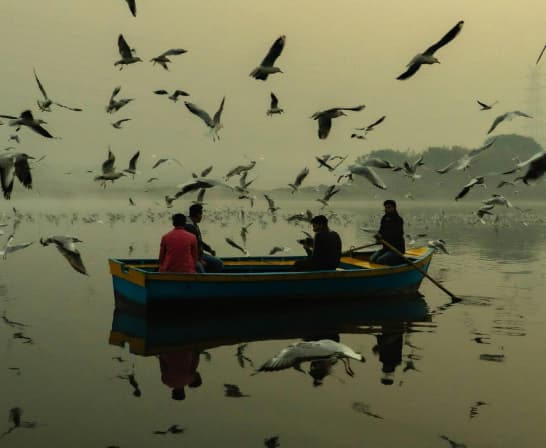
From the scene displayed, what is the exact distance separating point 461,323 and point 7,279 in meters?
13.1

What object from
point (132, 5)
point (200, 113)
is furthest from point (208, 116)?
point (132, 5)

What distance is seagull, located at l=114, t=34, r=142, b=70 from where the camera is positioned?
51.7 feet

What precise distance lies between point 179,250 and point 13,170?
3.78m

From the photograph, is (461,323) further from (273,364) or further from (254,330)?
(273,364)

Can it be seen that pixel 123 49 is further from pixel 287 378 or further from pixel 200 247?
pixel 287 378

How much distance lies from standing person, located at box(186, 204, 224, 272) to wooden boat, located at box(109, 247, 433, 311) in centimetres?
62

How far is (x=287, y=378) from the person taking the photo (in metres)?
9.26

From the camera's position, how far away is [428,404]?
27.3 feet

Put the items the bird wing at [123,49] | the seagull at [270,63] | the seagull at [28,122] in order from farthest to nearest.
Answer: the bird wing at [123,49] → the seagull at [270,63] → the seagull at [28,122]

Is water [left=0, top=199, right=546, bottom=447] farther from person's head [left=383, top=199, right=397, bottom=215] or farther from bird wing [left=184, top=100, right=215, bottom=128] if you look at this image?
bird wing [left=184, top=100, right=215, bottom=128]

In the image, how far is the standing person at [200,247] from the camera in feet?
44.7

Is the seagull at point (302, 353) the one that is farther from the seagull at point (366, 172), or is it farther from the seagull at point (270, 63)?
the seagull at point (270, 63)

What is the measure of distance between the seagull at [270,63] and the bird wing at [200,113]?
2.82 meters

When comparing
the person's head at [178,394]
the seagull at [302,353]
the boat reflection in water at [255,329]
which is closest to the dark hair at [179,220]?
the boat reflection in water at [255,329]
